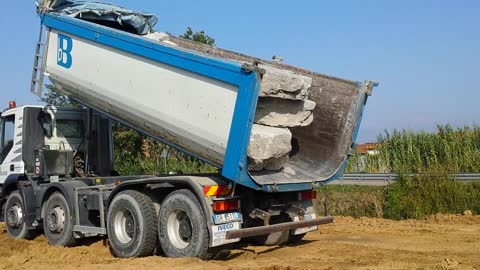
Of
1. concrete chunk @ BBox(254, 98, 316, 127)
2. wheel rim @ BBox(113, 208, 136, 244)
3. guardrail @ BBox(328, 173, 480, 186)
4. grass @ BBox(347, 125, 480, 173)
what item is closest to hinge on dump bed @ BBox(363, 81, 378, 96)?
concrete chunk @ BBox(254, 98, 316, 127)

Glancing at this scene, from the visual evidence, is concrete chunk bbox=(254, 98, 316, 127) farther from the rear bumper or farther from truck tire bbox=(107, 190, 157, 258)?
truck tire bbox=(107, 190, 157, 258)

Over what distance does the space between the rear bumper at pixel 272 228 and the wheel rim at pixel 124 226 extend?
192 centimetres

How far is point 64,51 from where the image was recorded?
35.3ft

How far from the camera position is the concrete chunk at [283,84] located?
26.0 ft

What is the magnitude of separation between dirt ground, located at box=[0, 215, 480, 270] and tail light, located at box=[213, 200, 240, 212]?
29.4 inches

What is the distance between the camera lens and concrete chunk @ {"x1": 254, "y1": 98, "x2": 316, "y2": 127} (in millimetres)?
8297

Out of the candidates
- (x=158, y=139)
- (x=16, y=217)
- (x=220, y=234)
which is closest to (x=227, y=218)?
(x=220, y=234)

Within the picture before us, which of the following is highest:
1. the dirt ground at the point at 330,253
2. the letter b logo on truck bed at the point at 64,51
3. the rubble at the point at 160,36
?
the rubble at the point at 160,36

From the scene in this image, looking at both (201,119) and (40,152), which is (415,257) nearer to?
(201,119)

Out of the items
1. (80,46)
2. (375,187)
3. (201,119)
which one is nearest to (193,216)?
(201,119)

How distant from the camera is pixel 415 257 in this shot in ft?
27.1

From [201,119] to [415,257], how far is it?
363cm

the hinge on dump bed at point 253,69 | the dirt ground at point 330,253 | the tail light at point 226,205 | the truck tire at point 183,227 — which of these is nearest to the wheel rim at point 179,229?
the truck tire at point 183,227

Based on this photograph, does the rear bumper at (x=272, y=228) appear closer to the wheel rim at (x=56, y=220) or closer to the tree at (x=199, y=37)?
the wheel rim at (x=56, y=220)
